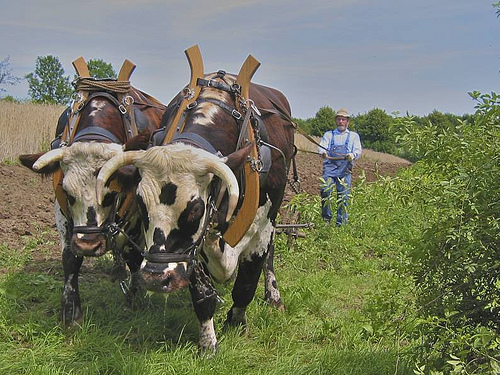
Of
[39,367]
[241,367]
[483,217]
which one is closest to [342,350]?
[241,367]

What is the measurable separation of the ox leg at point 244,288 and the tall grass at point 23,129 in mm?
10787

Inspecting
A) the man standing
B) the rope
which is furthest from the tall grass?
the rope

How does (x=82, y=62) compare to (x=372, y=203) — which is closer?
(x=372, y=203)

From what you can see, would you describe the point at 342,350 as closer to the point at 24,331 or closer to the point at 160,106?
the point at 24,331

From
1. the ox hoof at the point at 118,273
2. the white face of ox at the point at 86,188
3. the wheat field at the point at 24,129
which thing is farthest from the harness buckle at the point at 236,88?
the wheat field at the point at 24,129

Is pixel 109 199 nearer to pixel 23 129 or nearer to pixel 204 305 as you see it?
pixel 204 305

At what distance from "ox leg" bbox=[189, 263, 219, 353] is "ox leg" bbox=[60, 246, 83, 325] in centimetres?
99

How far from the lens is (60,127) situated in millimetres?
5383

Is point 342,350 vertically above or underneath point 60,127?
underneath

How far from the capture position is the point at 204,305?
422cm

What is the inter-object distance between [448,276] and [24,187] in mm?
9259

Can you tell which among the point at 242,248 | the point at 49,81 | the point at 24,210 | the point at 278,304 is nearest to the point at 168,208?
the point at 242,248

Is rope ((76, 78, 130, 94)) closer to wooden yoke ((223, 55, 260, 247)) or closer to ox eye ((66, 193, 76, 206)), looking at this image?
ox eye ((66, 193, 76, 206))

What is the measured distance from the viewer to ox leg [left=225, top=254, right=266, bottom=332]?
4.70 metres
